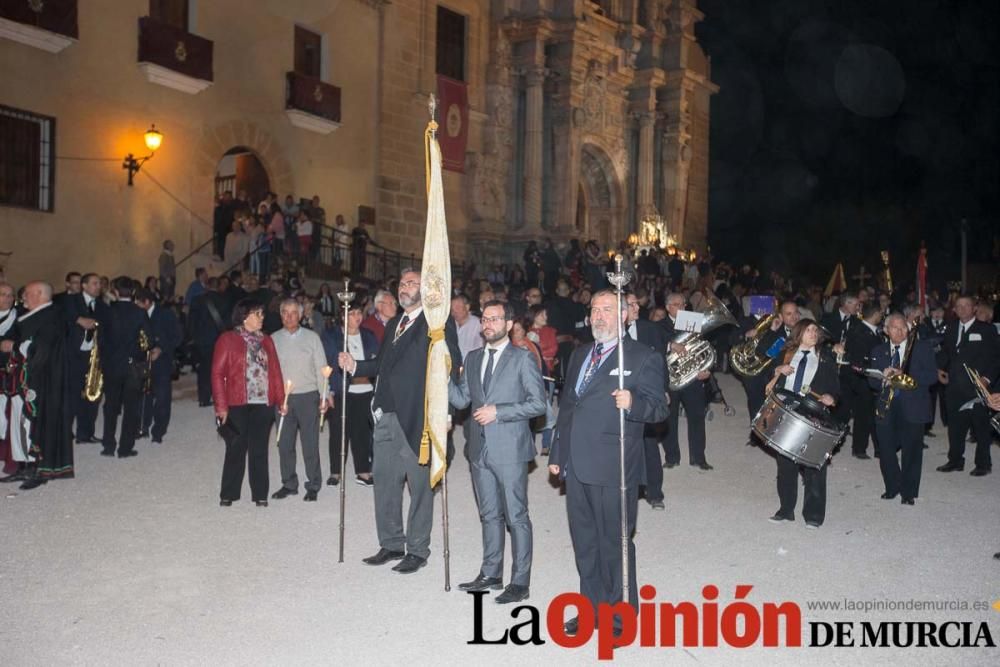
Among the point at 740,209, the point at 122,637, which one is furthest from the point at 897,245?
the point at 122,637

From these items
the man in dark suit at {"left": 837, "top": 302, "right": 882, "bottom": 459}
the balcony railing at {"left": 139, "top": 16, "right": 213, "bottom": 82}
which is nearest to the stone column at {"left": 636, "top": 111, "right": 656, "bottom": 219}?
the balcony railing at {"left": 139, "top": 16, "right": 213, "bottom": 82}

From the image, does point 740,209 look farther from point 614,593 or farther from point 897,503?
point 614,593

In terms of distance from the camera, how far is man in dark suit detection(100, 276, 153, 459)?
11.4m

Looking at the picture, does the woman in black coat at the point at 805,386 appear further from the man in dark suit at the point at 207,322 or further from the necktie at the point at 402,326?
the man in dark suit at the point at 207,322

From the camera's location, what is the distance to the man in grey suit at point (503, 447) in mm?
6410

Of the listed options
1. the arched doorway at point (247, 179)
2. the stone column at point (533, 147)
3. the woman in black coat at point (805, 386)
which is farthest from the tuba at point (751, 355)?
the stone column at point (533, 147)

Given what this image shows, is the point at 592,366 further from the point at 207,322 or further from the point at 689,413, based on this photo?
the point at 207,322

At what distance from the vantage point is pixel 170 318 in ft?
40.6

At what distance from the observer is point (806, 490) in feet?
27.9

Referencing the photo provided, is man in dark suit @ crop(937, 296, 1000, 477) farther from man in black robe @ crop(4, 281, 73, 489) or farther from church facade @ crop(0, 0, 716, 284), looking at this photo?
church facade @ crop(0, 0, 716, 284)

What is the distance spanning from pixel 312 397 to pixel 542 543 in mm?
2942

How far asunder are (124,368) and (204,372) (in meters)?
3.12

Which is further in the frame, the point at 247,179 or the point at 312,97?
the point at 247,179

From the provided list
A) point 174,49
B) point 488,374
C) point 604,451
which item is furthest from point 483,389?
A: point 174,49
